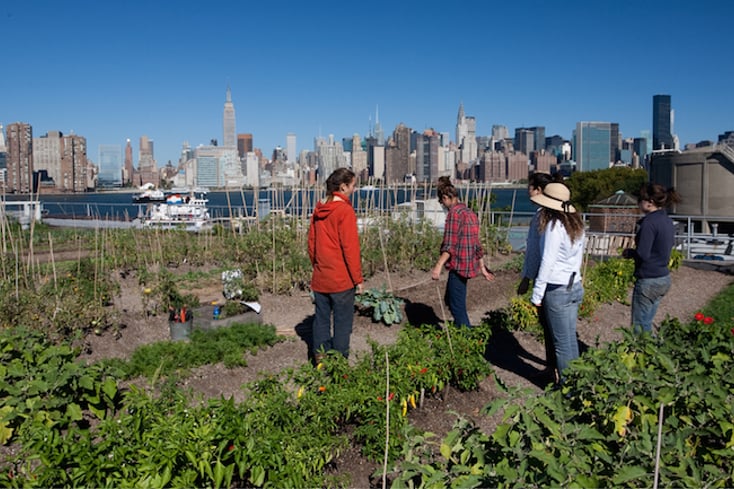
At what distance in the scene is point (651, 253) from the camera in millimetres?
4969

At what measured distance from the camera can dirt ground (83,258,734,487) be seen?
4426 millimetres

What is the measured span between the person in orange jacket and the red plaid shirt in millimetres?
1096

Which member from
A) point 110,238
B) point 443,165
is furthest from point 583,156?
point 110,238

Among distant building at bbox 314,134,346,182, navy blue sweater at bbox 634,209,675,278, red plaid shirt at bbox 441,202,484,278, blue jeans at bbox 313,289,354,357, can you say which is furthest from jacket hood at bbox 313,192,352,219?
distant building at bbox 314,134,346,182

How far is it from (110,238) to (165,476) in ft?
33.8

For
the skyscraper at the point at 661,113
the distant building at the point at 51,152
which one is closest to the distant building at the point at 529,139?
the skyscraper at the point at 661,113

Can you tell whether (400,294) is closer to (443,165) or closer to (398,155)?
(398,155)

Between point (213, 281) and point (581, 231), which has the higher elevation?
point (581, 231)

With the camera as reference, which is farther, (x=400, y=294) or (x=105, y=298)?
(x=400, y=294)

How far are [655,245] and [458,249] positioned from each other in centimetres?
160

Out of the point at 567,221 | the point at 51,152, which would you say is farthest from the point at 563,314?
the point at 51,152

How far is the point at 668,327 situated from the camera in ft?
13.5

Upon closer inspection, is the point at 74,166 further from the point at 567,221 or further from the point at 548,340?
the point at 567,221

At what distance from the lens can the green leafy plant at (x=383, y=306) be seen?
6809 millimetres
